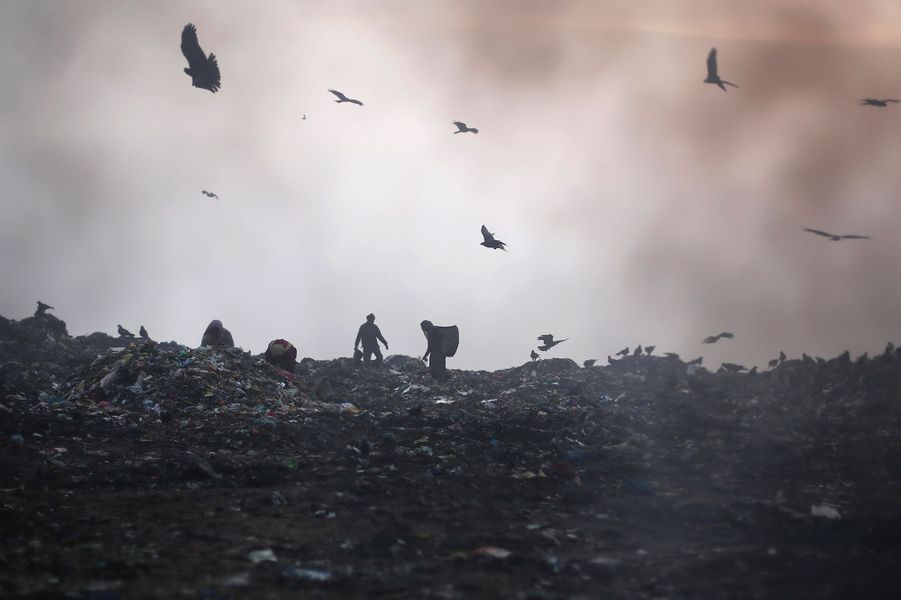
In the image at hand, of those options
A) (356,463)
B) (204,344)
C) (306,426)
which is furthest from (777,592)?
(204,344)

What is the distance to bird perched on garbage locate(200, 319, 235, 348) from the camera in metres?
12.6

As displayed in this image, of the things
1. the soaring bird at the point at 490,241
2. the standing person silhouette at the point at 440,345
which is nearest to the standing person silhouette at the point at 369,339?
the standing person silhouette at the point at 440,345

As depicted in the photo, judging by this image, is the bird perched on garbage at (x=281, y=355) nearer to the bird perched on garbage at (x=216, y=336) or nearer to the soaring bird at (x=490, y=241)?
the bird perched on garbage at (x=216, y=336)

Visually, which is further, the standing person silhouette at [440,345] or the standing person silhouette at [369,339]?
the standing person silhouette at [369,339]

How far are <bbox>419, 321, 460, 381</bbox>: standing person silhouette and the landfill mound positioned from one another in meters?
1.07

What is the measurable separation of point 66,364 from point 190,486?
9.99 m

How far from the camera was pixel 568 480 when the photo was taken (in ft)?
22.5

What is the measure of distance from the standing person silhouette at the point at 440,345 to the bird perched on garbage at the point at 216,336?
3.45m

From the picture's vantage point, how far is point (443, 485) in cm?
660

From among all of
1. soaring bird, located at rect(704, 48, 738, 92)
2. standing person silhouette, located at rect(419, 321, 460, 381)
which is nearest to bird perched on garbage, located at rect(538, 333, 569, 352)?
standing person silhouette, located at rect(419, 321, 460, 381)

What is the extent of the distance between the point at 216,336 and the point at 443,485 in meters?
7.36

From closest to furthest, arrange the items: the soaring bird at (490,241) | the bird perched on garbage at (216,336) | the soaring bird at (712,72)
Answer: the soaring bird at (712,72) < the soaring bird at (490,241) < the bird perched on garbage at (216,336)

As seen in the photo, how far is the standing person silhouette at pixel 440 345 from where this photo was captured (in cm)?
1349

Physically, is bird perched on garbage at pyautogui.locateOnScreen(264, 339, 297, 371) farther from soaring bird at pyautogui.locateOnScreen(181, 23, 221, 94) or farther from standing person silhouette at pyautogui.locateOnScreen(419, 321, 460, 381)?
soaring bird at pyautogui.locateOnScreen(181, 23, 221, 94)
